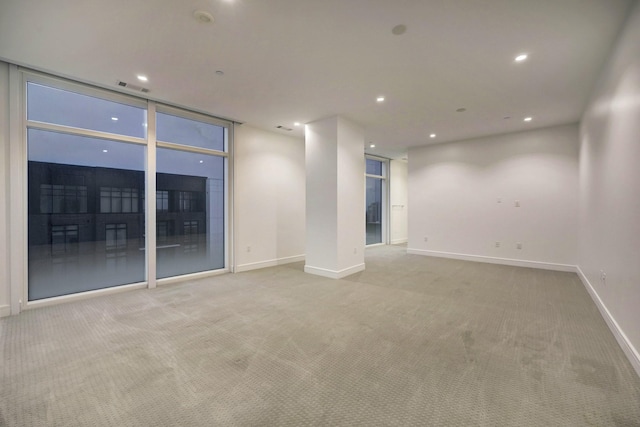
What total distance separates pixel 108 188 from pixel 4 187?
1.00m

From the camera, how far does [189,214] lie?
4.88 meters

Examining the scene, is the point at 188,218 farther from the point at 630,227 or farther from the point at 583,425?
the point at 630,227

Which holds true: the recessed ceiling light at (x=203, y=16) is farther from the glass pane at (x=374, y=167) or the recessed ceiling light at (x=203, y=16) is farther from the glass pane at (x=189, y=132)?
the glass pane at (x=374, y=167)

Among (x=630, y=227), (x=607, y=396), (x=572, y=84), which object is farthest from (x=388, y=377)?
(x=572, y=84)

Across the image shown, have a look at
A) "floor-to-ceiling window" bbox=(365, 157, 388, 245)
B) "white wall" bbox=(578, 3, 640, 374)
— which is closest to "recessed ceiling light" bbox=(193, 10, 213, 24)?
"white wall" bbox=(578, 3, 640, 374)

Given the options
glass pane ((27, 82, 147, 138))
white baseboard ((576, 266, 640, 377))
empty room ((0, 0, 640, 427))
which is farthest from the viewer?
glass pane ((27, 82, 147, 138))

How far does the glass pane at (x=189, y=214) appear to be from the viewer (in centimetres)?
449

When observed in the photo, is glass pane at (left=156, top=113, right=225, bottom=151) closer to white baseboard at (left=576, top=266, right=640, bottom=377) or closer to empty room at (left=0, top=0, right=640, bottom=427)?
empty room at (left=0, top=0, right=640, bottom=427)

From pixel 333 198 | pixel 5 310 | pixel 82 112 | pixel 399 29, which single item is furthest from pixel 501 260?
pixel 5 310

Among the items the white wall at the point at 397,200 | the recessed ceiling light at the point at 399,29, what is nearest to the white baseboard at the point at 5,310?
the recessed ceiling light at the point at 399,29

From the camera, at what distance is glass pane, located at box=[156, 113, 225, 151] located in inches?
177

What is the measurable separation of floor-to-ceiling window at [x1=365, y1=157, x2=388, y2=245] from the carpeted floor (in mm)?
5083

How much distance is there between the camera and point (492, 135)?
615cm

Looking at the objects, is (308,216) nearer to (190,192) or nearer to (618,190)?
(190,192)
